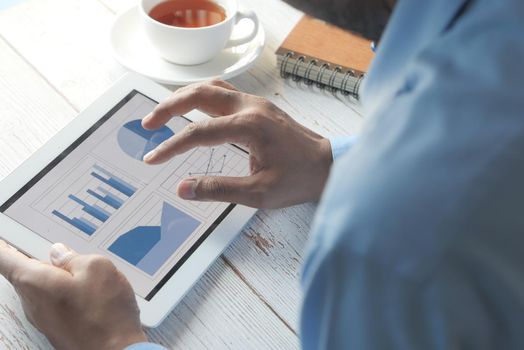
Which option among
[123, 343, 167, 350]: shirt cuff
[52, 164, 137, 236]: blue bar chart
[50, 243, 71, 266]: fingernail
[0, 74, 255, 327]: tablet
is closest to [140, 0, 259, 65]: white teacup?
[0, 74, 255, 327]: tablet

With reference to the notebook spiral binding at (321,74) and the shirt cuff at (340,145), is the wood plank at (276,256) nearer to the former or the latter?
the shirt cuff at (340,145)

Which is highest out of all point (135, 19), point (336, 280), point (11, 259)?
point (336, 280)

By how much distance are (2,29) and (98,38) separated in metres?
0.15

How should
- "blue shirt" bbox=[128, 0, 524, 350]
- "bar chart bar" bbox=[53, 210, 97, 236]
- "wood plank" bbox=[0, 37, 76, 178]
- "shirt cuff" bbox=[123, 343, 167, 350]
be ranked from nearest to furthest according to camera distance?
"blue shirt" bbox=[128, 0, 524, 350]
"shirt cuff" bbox=[123, 343, 167, 350]
"bar chart bar" bbox=[53, 210, 97, 236]
"wood plank" bbox=[0, 37, 76, 178]

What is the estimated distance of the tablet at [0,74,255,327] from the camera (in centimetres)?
78

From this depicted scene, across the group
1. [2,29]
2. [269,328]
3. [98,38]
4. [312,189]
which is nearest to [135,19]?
[98,38]

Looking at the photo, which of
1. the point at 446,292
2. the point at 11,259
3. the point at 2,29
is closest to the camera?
the point at 446,292

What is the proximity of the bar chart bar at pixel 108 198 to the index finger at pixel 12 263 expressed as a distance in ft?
0.37

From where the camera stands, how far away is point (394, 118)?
455mm

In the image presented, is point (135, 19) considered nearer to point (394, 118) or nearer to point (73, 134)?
point (73, 134)

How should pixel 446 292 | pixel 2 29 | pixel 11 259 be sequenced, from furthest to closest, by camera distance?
pixel 2 29
pixel 11 259
pixel 446 292

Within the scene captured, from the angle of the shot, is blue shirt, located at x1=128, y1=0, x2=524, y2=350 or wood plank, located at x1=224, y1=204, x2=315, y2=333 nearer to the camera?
blue shirt, located at x1=128, y1=0, x2=524, y2=350

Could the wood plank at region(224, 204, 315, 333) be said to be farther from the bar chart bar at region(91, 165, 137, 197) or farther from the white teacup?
the white teacup

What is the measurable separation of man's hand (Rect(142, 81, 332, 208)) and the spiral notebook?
0.14 metres
